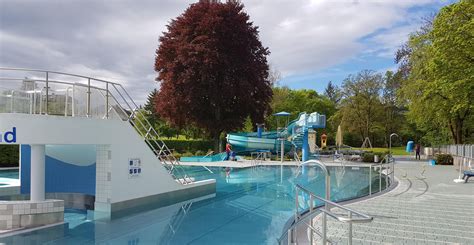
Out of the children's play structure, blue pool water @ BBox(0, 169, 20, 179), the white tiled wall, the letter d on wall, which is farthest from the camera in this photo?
the children's play structure

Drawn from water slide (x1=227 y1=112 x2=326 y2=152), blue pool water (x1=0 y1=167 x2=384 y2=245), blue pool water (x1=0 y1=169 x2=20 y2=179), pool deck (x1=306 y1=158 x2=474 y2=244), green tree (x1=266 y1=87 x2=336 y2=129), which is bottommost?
blue pool water (x1=0 y1=169 x2=20 y2=179)

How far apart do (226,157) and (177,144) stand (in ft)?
30.8

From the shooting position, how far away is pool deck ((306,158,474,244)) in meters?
7.39

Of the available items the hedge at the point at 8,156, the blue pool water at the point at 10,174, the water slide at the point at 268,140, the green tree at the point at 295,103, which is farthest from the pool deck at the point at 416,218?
the green tree at the point at 295,103

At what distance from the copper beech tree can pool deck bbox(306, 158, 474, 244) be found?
19.5 m

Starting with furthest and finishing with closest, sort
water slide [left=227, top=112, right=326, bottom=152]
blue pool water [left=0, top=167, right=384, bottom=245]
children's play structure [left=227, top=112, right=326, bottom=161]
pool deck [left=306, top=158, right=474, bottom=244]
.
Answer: water slide [left=227, top=112, right=326, bottom=152] → children's play structure [left=227, top=112, right=326, bottom=161] → blue pool water [left=0, top=167, right=384, bottom=245] → pool deck [left=306, top=158, right=474, bottom=244]

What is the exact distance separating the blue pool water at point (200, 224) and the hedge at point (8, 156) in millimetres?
17095

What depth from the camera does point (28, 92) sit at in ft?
32.6

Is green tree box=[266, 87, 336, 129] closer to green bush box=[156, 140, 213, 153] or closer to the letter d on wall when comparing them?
green bush box=[156, 140, 213, 153]

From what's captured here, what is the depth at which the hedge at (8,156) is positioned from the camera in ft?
84.4

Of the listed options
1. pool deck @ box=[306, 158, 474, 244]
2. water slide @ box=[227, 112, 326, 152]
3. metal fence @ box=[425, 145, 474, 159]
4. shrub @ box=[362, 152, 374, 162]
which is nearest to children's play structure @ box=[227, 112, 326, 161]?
water slide @ box=[227, 112, 326, 152]

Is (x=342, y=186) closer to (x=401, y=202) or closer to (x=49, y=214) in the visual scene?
(x=401, y=202)

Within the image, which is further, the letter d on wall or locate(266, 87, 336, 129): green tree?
locate(266, 87, 336, 129): green tree

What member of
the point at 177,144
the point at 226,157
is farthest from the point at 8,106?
the point at 177,144
